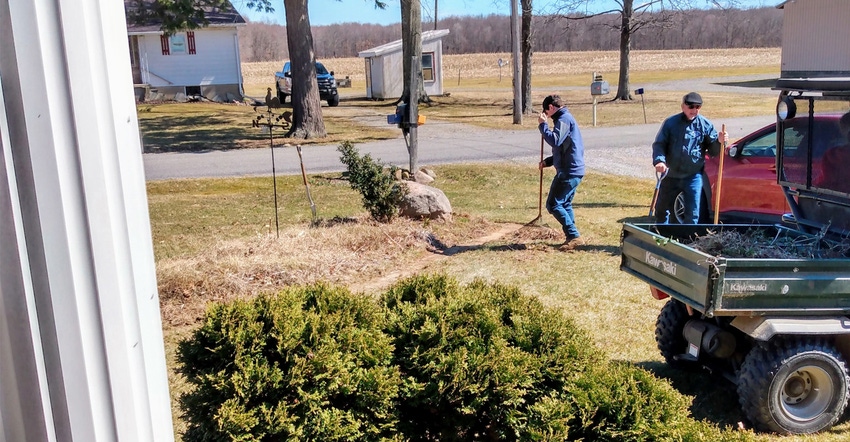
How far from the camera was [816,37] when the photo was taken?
3772cm

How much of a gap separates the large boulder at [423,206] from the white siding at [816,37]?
2977 cm

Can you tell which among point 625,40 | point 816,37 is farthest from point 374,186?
point 816,37

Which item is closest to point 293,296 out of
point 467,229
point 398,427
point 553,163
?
point 398,427

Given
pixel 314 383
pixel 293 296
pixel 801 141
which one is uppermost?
pixel 801 141

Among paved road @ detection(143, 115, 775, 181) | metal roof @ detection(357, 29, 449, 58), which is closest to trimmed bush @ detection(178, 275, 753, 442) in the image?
paved road @ detection(143, 115, 775, 181)

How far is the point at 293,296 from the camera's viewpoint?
3.84 metres

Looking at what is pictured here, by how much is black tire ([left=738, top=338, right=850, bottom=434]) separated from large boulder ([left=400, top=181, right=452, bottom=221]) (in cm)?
646

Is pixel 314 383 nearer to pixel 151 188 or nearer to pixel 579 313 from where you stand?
pixel 579 313

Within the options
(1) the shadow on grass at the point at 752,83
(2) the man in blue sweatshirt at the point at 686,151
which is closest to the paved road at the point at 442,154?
(2) the man in blue sweatshirt at the point at 686,151

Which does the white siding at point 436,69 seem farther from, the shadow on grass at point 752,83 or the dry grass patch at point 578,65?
the shadow on grass at point 752,83

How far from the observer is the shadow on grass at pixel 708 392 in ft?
16.8

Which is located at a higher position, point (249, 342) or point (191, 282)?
point (249, 342)

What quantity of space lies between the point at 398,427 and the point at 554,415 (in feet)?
2.57

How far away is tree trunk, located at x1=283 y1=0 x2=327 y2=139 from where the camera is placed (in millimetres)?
22141
